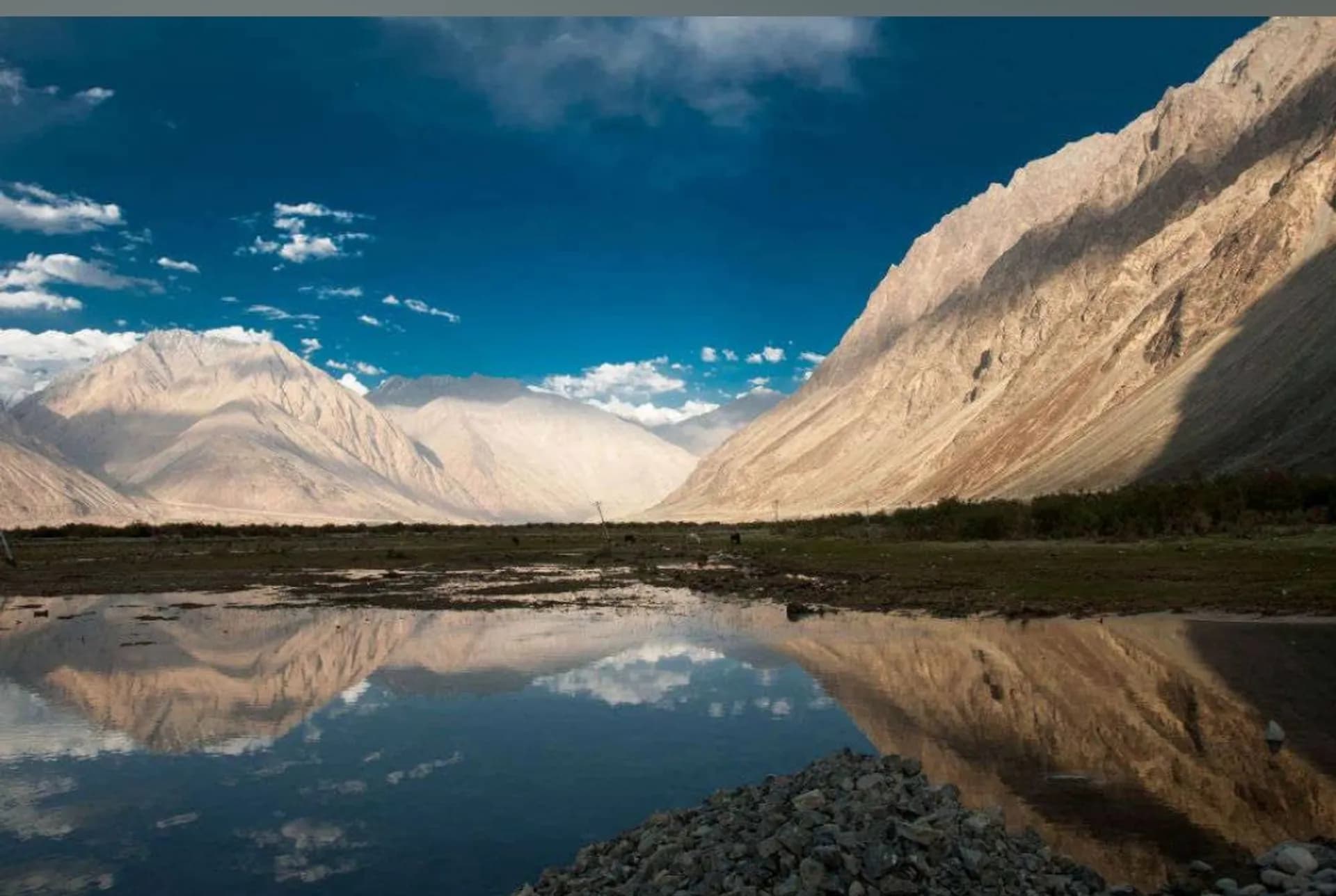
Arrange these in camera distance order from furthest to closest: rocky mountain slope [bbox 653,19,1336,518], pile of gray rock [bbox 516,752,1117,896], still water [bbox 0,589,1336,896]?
rocky mountain slope [bbox 653,19,1336,518]
still water [bbox 0,589,1336,896]
pile of gray rock [bbox 516,752,1117,896]

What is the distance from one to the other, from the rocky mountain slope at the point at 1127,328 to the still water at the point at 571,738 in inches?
2131

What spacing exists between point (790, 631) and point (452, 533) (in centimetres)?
8820

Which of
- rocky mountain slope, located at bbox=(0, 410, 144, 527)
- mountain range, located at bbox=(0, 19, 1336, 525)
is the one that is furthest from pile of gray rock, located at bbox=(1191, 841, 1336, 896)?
rocky mountain slope, located at bbox=(0, 410, 144, 527)

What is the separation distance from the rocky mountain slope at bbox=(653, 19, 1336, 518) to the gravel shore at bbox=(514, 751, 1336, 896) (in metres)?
63.5

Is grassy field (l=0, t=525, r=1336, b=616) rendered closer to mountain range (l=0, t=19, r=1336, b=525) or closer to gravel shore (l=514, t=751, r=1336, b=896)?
gravel shore (l=514, t=751, r=1336, b=896)

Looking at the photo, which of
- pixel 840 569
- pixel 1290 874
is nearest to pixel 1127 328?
pixel 840 569

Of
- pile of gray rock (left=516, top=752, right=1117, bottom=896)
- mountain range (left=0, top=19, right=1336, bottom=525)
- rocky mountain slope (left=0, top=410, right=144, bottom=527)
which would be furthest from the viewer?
rocky mountain slope (left=0, top=410, right=144, bottom=527)

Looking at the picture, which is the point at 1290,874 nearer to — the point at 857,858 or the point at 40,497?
the point at 857,858

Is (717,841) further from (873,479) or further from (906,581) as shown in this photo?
(873,479)

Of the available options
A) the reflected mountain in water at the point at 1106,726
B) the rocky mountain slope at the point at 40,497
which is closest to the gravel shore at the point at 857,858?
the reflected mountain in water at the point at 1106,726

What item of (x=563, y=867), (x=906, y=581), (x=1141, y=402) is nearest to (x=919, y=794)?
(x=563, y=867)

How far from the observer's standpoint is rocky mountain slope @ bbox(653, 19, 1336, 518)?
78.8m

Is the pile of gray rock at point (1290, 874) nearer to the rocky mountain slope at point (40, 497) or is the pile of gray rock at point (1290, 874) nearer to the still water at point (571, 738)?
the still water at point (571, 738)

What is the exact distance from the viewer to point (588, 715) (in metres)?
15.5
